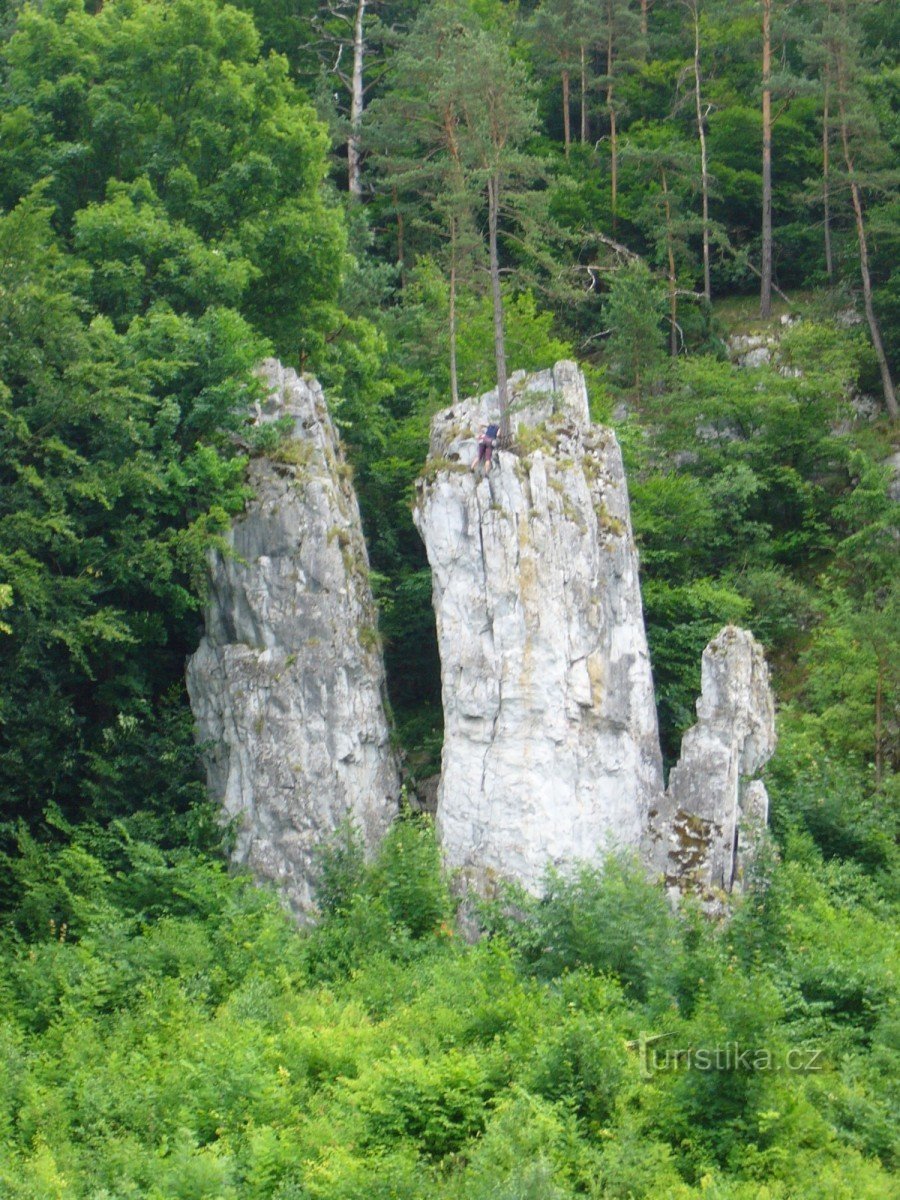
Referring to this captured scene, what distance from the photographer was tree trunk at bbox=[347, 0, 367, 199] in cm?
3084

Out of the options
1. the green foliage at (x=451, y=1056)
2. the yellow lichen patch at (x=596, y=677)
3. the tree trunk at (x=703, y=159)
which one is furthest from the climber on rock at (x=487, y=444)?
the tree trunk at (x=703, y=159)

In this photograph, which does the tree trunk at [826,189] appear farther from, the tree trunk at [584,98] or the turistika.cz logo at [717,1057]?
the turistika.cz logo at [717,1057]

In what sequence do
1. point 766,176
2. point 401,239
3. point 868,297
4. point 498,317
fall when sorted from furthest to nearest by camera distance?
point 401,239 < point 766,176 < point 868,297 < point 498,317

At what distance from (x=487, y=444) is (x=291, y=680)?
4516 mm

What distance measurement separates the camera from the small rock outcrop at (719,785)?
643 inches

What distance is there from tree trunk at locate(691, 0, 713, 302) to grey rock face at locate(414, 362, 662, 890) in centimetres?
1344

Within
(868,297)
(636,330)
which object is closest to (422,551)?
(636,330)

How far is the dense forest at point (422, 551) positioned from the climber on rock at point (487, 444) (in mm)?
1801

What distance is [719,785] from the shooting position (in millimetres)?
16672

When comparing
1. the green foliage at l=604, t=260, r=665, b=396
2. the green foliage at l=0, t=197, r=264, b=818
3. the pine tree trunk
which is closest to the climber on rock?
the green foliage at l=0, t=197, r=264, b=818

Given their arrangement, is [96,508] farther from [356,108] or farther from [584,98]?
[584,98]

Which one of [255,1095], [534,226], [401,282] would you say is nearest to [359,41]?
[401,282]

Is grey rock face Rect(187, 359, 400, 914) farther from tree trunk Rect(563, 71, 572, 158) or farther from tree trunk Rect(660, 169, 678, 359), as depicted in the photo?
tree trunk Rect(563, 71, 572, 158)

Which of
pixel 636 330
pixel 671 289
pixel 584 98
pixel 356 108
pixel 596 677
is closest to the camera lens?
pixel 596 677
